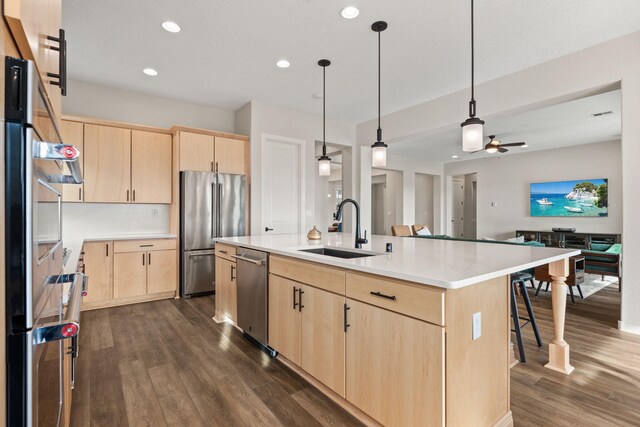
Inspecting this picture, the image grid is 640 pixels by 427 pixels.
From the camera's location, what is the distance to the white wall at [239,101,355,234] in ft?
15.9

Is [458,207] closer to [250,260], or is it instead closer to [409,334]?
[250,260]

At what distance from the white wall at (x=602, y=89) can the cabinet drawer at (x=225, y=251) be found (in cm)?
359

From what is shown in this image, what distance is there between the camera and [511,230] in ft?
28.1

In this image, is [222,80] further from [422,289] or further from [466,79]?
[422,289]

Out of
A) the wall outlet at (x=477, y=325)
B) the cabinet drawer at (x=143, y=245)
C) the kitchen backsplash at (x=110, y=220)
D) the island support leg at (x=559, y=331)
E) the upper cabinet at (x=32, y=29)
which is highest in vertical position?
the upper cabinet at (x=32, y=29)

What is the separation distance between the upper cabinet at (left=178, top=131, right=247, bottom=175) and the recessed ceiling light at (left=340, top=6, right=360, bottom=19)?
102 inches

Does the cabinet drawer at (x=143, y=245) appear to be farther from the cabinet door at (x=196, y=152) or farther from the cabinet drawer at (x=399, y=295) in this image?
the cabinet drawer at (x=399, y=295)

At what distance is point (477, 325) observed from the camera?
1449mm

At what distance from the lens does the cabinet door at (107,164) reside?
3.87m

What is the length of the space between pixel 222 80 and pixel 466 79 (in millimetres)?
3176

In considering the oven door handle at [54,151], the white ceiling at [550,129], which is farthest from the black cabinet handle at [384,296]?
the white ceiling at [550,129]

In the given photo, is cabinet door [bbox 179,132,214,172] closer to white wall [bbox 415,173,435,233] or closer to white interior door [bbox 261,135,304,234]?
white interior door [bbox 261,135,304,234]

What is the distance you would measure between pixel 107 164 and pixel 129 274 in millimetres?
1435

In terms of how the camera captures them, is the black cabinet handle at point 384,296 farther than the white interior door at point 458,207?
No
